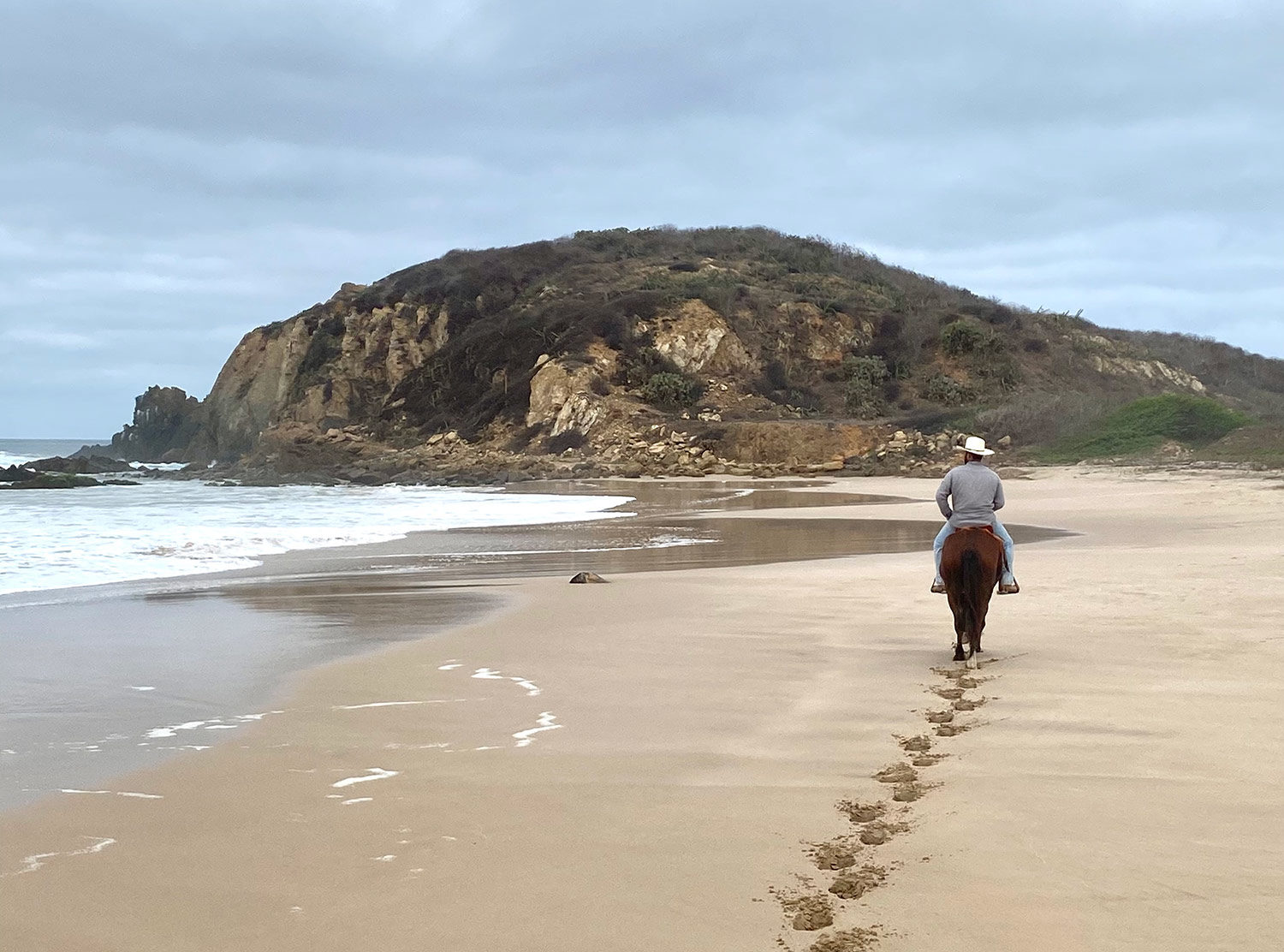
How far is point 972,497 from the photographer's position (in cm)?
660

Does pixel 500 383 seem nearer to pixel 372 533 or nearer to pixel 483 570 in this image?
pixel 372 533

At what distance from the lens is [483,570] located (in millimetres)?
12281

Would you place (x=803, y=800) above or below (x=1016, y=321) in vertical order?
below

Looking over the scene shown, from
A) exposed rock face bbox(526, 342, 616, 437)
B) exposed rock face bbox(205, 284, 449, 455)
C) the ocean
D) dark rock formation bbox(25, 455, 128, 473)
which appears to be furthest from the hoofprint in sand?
exposed rock face bbox(205, 284, 449, 455)

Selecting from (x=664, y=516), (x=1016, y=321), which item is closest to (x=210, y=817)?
(x=664, y=516)

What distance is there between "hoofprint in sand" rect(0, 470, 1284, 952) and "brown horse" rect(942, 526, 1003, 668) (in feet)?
0.67

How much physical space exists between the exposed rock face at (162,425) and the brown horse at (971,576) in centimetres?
8162

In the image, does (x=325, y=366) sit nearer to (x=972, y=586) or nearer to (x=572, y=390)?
(x=572, y=390)

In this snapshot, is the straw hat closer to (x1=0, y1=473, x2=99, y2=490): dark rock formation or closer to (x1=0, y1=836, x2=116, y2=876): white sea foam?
(x1=0, y1=836, x2=116, y2=876): white sea foam

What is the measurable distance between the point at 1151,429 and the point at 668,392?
72.2 ft

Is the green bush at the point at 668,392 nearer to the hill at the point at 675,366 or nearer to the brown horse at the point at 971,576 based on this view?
the hill at the point at 675,366

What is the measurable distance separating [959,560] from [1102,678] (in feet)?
4.24

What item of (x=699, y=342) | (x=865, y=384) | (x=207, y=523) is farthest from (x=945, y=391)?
(x=207, y=523)

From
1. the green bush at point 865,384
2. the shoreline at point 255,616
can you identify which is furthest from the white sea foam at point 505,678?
the green bush at point 865,384
